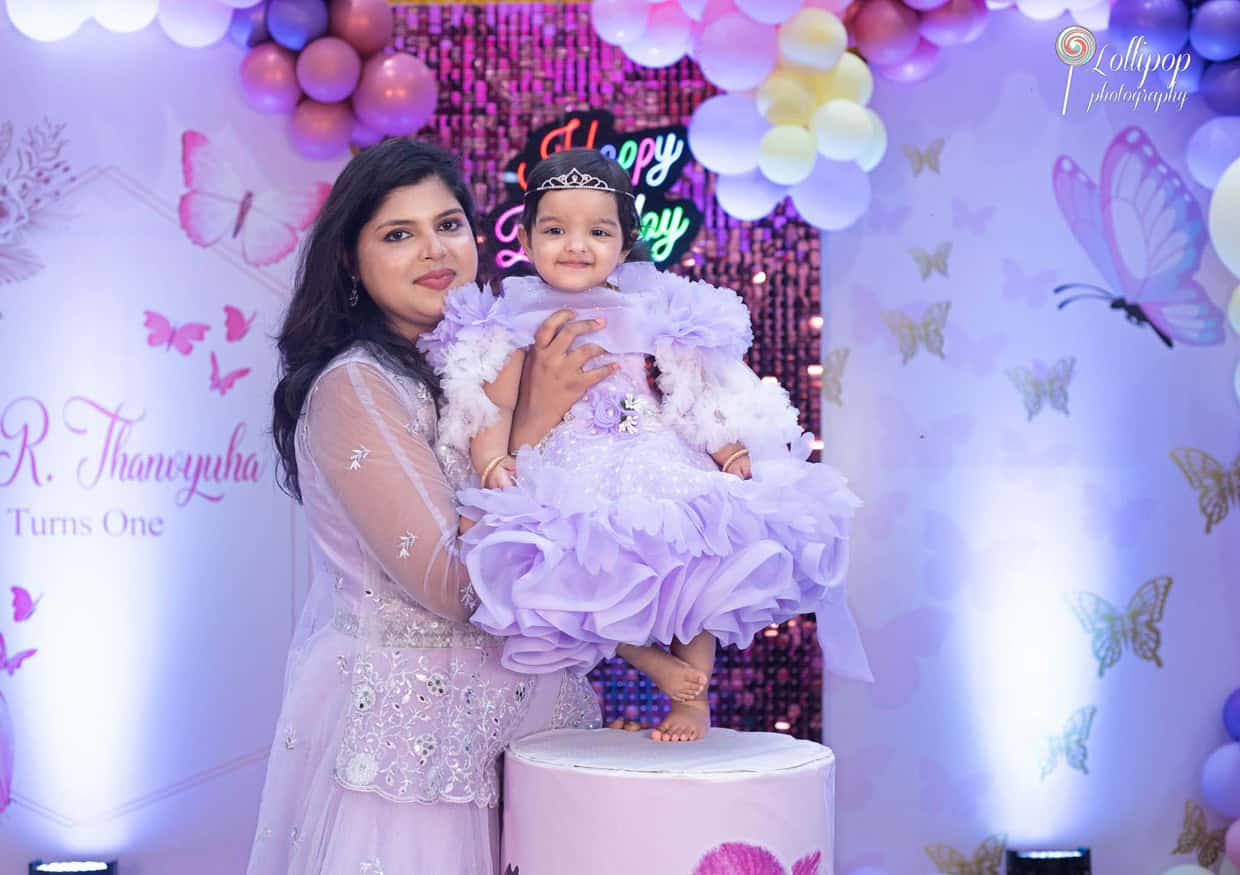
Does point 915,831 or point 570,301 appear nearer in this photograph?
point 570,301

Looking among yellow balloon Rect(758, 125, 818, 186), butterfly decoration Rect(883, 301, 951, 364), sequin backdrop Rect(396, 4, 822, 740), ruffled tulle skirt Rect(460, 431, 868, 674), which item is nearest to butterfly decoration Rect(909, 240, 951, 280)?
butterfly decoration Rect(883, 301, 951, 364)

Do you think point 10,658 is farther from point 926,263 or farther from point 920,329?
point 926,263

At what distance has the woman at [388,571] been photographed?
81.1 inches

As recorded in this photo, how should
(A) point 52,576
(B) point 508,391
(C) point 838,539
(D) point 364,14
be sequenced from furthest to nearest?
(A) point 52,576 → (D) point 364,14 → (B) point 508,391 → (C) point 838,539

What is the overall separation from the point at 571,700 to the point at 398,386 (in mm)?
617

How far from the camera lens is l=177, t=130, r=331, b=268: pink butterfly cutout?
4320 mm

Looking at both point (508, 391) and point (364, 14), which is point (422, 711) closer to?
point (508, 391)

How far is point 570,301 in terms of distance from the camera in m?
2.42

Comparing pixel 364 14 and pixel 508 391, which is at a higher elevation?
pixel 364 14

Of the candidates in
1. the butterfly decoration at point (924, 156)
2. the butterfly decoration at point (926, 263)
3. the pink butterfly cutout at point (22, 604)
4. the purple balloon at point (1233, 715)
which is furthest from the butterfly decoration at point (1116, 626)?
the pink butterfly cutout at point (22, 604)

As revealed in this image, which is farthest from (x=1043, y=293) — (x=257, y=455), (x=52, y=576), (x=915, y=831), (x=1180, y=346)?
(x=52, y=576)

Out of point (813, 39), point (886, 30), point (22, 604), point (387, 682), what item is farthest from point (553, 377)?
point (22, 604)

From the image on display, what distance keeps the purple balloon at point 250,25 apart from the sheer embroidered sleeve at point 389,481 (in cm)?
231

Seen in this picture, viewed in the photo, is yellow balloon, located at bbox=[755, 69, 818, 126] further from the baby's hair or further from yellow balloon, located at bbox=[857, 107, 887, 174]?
the baby's hair
